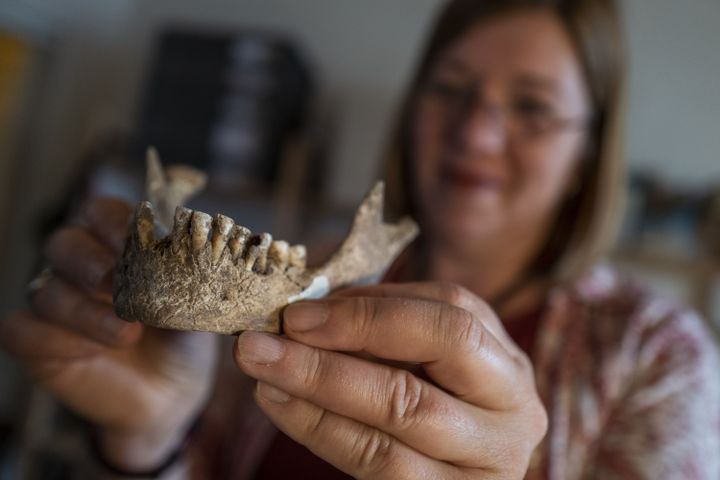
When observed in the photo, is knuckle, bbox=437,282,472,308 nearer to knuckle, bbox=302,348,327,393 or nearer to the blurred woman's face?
knuckle, bbox=302,348,327,393

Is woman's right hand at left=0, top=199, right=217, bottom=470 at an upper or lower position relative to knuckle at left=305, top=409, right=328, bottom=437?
lower

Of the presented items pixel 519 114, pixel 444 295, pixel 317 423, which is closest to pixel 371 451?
pixel 317 423

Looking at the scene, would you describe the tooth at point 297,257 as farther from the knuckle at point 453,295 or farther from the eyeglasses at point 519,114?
the eyeglasses at point 519,114

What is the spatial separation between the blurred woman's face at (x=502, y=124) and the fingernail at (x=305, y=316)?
0.60 m

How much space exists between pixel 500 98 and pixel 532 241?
32cm

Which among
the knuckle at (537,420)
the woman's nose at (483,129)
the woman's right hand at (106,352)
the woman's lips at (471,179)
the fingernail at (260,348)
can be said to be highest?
the woman's nose at (483,129)

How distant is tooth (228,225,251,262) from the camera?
1.48ft

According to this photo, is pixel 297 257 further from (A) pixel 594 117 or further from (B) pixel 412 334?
(A) pixel 594 117

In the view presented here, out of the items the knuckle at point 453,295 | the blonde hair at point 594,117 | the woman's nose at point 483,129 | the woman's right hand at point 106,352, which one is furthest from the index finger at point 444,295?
the blonde hair at point 594,117

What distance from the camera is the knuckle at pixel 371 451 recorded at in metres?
0.48

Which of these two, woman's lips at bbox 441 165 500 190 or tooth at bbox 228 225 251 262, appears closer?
tooth at bbox 228 225 251 262

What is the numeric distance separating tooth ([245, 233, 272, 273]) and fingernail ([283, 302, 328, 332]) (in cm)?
5

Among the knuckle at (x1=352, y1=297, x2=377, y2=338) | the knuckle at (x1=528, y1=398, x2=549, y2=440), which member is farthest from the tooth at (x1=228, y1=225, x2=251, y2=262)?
the knuckle at (x1=528, y1=398, x2=549, y2=440)

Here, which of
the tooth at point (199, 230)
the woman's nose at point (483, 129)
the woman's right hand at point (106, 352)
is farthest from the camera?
the woman's nose at point (483, 129)
